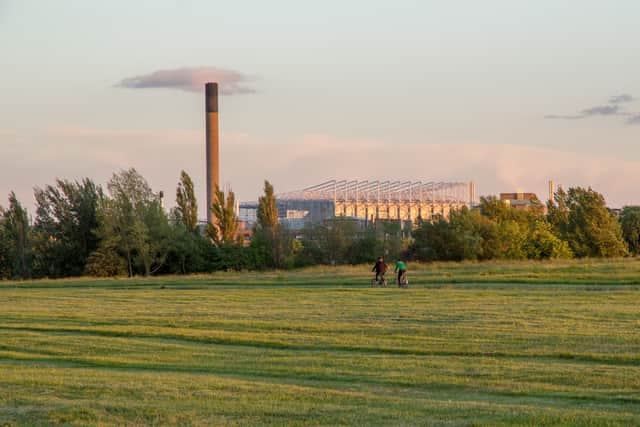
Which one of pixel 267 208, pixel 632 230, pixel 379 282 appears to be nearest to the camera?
pixel 379 282

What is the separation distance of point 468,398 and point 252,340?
959cm

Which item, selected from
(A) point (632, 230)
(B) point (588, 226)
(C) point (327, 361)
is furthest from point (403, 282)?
(A) point (632, 230)

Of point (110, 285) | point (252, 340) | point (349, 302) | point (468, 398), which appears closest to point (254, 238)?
point (110, 285)

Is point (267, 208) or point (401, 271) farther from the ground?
point (267, 208)

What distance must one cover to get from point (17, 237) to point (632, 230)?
66877 mm

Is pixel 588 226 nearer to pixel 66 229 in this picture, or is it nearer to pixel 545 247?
pixel 545 247

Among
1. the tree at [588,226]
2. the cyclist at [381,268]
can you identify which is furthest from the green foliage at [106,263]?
the tree at [588,226]

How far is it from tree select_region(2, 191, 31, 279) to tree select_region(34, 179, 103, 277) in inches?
40.4

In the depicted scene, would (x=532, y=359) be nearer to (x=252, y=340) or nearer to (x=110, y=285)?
(x=252, y=340)

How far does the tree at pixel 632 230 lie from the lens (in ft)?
349

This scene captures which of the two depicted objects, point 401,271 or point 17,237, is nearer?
point 401,271

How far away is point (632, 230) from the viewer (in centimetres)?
10656

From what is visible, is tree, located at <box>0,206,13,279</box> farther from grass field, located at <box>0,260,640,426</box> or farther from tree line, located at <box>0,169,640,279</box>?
grass field, located at <box>0,260,640,426</box>

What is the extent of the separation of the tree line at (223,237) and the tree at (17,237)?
90 millimetres
